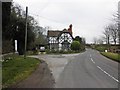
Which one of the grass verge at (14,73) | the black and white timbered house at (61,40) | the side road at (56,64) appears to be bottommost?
the side road at (56,64)

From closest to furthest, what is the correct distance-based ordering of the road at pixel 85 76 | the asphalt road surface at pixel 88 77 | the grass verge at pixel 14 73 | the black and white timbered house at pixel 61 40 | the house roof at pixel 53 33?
the asphalt road surface at pixel 88 77
the road at pixel 85 76
the grass verge at pixel 14 73
the black and white timbered house at pixel 61 40
the house roof at pixel 53 33

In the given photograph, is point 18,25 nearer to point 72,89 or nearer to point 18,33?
point 18,33

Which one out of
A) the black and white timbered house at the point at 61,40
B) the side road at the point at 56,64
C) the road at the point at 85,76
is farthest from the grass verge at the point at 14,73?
the black and white timbered house at the point at 61,40

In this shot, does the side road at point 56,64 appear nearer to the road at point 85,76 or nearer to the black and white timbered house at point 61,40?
the road at point 85,76

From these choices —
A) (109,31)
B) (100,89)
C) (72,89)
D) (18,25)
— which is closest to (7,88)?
(72,89)

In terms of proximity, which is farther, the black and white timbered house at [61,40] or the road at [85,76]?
the black and white timbered house at [61,40]

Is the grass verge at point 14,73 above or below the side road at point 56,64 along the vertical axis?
above

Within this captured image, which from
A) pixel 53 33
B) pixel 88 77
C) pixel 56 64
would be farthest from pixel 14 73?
pixel 53 33

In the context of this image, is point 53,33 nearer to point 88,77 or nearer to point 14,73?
point 14,73

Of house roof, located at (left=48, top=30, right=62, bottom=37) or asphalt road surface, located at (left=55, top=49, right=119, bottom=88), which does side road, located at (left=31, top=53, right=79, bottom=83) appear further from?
house roof, located at (left=48, top=30, right=62, bottom=37)

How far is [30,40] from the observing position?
5688cm

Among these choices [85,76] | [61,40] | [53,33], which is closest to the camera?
[85,76]

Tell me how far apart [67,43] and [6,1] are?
89.4 m

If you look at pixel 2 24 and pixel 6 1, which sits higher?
pixel 6 1
